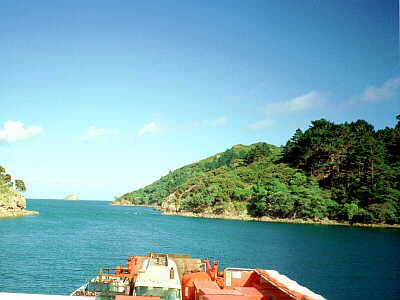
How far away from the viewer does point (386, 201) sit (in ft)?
380

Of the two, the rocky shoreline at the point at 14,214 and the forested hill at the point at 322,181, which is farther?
the rocky shoreline at the point at 14,214

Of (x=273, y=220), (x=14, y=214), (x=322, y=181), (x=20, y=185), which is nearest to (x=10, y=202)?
(x=14, y=214)

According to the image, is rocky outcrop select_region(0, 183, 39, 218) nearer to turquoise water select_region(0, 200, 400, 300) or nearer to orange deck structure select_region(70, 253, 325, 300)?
turquoise water select_region(0, 200, 400, 300)

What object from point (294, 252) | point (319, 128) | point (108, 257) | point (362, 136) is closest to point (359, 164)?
point (362, 136)

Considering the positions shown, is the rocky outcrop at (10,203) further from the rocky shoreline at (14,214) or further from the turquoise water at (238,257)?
the turquoise water at (238,257)

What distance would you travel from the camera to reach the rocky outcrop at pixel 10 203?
409ft

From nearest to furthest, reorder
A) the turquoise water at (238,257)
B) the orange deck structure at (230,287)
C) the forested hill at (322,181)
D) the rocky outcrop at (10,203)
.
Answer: the orange deck structure at (230,287) < the turquoise water at (238,257) < the forested hill at (322,181) < the rocky outcrop at (10,203)

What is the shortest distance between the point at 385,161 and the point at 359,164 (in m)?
13.2

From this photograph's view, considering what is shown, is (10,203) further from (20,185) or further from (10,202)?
(20,185)

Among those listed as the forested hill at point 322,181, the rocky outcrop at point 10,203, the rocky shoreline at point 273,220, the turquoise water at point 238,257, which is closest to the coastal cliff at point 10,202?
the rocky outcrop at point 10,203

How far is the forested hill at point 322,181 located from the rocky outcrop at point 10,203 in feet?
265

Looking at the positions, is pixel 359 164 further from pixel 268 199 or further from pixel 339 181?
pixel 268 199

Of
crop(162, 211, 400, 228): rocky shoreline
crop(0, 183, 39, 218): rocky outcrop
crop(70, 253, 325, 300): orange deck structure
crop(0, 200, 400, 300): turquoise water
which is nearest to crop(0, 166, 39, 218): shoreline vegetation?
crop(0, 183, 39, 218): rocky outcrop

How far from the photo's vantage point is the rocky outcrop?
125 m
